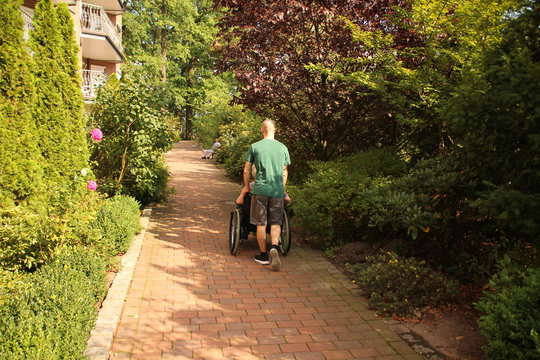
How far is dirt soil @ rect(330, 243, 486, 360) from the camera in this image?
3484mm

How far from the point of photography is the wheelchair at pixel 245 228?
5.94 meters

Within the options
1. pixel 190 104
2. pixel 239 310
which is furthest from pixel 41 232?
pixel 190 104

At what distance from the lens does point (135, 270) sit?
5246 millimetres

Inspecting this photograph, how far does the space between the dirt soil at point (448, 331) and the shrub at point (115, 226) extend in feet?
11.8

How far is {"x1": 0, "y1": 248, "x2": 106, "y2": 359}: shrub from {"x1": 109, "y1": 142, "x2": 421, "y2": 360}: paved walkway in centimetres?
48

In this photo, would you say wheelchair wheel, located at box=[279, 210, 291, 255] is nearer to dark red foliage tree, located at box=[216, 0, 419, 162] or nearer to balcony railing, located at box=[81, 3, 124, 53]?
dark red foliage tree, located at box=[216, 0, 419, 162]

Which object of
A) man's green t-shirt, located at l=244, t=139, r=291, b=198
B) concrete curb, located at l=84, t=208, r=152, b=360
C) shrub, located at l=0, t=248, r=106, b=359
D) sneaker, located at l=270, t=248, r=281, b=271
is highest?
man's green t-shirt, located at l=244, t=139, r=291, b=198

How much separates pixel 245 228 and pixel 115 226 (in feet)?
6.14

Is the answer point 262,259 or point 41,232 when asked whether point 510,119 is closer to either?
point 262,259

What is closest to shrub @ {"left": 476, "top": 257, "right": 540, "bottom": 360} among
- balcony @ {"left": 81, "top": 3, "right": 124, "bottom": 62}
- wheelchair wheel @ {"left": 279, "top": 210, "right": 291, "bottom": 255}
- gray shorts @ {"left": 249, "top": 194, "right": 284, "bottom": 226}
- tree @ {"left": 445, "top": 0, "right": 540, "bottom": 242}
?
tree @ {"left": 445, "top": 0, "right": 540, "bottom": 242}

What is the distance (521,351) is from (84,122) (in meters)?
7.31

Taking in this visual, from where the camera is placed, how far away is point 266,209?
5.65 metres

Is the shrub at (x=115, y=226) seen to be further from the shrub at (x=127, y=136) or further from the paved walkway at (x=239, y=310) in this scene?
the shrub at (x=127, y=136)

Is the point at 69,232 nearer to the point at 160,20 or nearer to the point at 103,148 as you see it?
the point at 103,148
